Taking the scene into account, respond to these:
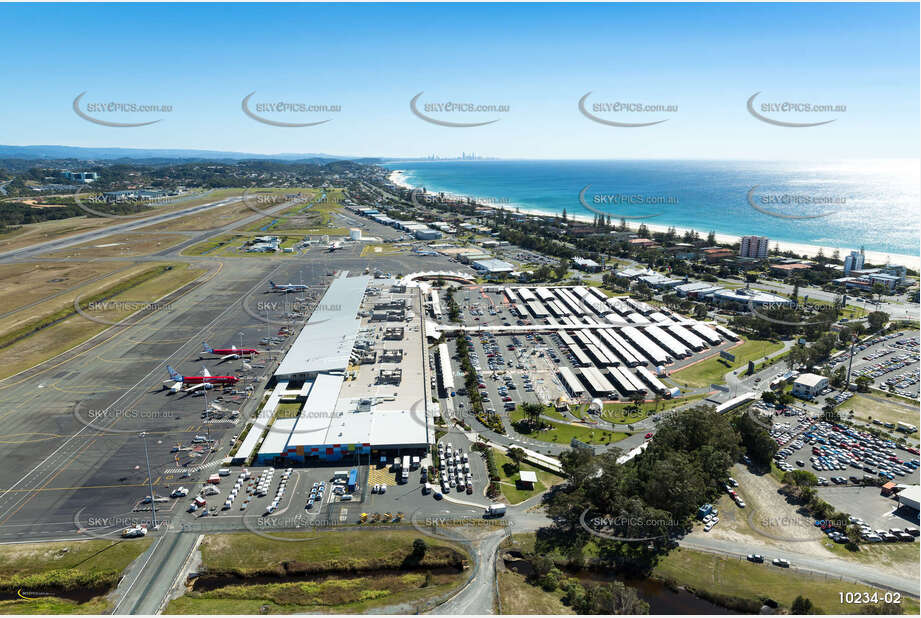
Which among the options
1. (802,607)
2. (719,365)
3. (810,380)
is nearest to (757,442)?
(802,607)

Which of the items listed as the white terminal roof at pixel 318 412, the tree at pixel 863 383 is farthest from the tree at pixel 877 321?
the white terminal roof at pixel 318 412

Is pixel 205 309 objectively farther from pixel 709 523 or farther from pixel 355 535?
pixel 709 523

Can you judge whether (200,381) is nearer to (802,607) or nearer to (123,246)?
(802,607)

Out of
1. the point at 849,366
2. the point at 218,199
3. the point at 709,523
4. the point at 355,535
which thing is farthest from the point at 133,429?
the point at 218,199

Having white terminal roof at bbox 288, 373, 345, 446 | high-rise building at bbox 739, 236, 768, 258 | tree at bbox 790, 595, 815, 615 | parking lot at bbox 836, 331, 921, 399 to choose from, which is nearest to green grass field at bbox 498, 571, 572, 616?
tree at bbox 790, 595, 815, 615

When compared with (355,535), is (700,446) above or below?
above

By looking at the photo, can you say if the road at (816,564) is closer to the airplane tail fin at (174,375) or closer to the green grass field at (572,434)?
the green grass field at (572,434)
